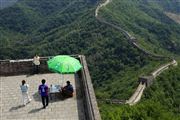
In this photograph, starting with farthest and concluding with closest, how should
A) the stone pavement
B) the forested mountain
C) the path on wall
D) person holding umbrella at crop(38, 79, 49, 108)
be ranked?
the forested mountain → the path on wall → person holding umbrella at crop(38, 79, 49, 108) → the stone pavement

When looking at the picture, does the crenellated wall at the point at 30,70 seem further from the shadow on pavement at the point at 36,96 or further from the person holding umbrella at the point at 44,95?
the shadow on pavement at the point at 36,96

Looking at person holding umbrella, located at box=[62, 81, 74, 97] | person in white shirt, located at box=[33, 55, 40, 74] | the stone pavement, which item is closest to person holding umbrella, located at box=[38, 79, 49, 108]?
the stone pavement

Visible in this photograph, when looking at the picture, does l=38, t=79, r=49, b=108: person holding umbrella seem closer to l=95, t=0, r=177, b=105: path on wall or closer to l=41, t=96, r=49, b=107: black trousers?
l=41, t=96, r=49, b=107: black trousers

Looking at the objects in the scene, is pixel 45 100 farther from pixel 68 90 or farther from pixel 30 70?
pixel 30 70

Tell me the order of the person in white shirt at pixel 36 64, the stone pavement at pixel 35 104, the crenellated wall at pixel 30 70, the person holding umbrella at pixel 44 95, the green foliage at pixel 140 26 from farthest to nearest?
the green foliage at pixel 140 26 < the person in white shirt at pixel 36 64 < the crenellated wall at pixel 30 70 < the person holding umbrella at pixel 44 95 < the stone pavement at pixel 35 104

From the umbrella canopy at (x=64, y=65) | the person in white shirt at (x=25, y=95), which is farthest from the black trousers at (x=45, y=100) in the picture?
the umbrella canopy at (x=64, y=65)

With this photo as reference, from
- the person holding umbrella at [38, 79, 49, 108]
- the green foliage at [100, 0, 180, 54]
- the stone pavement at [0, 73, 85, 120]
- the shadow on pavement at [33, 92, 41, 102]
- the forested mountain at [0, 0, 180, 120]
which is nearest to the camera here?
the stone pavement at [0, 73, 85, 120]
